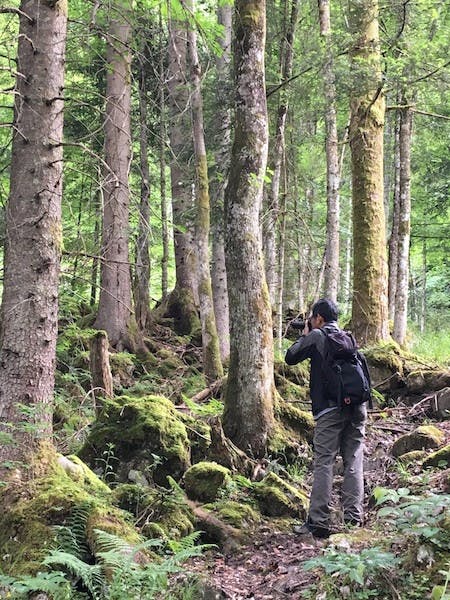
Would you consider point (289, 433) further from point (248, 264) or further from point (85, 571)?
point (85, 571)

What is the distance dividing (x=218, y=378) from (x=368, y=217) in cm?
439

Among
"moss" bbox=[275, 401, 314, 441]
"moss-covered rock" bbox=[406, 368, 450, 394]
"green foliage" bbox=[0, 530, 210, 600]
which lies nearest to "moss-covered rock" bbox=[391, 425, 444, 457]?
"moss" bbox=[275, 401, 314, 441]

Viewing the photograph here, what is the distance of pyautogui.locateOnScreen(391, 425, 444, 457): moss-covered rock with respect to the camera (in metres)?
6.93

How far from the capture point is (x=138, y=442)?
6.09 meters

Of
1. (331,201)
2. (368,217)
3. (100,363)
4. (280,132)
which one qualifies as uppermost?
(280,132)

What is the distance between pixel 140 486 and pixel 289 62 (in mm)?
9299

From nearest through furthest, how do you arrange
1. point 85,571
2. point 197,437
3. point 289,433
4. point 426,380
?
A: 1. point 85,571
2. point 197,437
3. point 289,433
4. point 426,380

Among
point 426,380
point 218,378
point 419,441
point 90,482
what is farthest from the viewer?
point 218,378

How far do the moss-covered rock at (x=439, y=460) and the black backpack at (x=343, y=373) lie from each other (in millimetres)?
1163

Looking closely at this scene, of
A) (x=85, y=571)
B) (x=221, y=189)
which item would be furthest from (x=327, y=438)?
(x=221, y=189)

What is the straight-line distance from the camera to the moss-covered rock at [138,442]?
19.6 ft

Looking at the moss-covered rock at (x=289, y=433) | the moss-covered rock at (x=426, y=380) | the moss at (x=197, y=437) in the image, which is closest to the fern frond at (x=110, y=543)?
the moss at (x=197, y=437)

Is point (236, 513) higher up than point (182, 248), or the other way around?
point (182, 248)

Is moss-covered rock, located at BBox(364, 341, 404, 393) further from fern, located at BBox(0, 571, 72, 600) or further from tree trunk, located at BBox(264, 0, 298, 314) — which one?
fern, located at BBox(0, 571, 72, 600)
